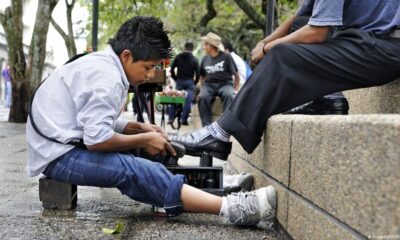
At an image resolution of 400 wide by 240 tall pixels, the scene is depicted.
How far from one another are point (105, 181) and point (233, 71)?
6.35 meters


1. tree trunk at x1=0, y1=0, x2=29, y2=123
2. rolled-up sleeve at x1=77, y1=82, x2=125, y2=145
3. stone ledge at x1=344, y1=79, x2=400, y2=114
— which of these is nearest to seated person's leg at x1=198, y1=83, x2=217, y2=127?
tree trunk at x1=0, y1=0, x2=29, y2=123

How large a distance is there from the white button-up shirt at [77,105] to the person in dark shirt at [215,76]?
5957 millimetres

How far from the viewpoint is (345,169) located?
161 centimetres

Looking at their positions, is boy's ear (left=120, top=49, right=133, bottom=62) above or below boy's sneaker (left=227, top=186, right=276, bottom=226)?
above

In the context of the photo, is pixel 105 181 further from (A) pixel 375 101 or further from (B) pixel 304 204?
(A) pixel 375 101

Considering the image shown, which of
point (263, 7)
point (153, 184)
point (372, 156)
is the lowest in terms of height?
point (153, 184)

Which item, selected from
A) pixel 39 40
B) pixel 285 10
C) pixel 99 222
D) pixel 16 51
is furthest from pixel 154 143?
pixel 285 10

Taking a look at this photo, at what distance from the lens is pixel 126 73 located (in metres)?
2.73

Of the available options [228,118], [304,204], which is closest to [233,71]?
[228,118]

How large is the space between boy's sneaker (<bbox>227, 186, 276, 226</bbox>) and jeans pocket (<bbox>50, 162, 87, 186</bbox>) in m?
0.80

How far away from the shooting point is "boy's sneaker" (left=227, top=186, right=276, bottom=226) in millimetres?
2506

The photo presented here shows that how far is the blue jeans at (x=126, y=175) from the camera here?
8.20ft

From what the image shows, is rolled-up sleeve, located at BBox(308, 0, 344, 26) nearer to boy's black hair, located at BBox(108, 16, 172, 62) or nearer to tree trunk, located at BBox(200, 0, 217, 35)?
boy's black hair, located at BBox(108, 16, 172, 62)

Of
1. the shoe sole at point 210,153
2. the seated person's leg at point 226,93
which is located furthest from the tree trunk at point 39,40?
the shoe sole at point 210,153
